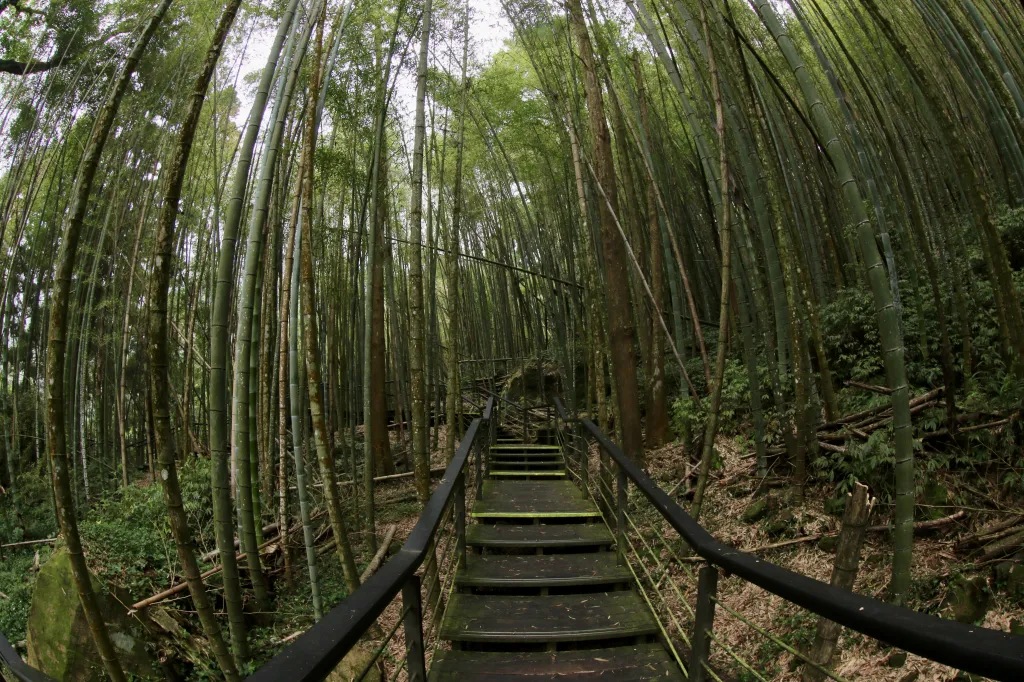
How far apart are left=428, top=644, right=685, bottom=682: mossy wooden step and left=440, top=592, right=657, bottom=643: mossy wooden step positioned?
2.1 inches

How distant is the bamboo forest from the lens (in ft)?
4.86

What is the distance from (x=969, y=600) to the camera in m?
1.93

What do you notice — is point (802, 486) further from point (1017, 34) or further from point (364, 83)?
point (364, 83)

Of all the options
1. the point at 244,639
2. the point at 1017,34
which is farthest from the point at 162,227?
the point at 1017,34

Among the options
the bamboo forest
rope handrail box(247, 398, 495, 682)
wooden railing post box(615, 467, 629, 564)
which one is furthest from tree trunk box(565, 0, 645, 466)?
rope handrail box(247, 398, 495, 682)

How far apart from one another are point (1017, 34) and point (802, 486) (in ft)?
9.21

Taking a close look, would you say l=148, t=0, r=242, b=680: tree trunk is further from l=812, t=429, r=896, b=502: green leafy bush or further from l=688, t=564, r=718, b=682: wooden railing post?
l=812, t=429, r=896, b=502: green leafy bush

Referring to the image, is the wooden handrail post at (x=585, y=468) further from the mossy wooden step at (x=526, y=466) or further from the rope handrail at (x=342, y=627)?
the rope handrail at (x=342, y=627)

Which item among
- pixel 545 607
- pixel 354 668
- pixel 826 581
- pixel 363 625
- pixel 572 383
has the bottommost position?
pixel 354 668

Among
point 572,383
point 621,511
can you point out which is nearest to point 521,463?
point 572,383

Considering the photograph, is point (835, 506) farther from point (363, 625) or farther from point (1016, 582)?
point (363, 625)

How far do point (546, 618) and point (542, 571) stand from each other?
0.42 meters

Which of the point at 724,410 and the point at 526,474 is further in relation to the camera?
the point at 526,474

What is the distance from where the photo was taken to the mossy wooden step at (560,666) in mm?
1604
